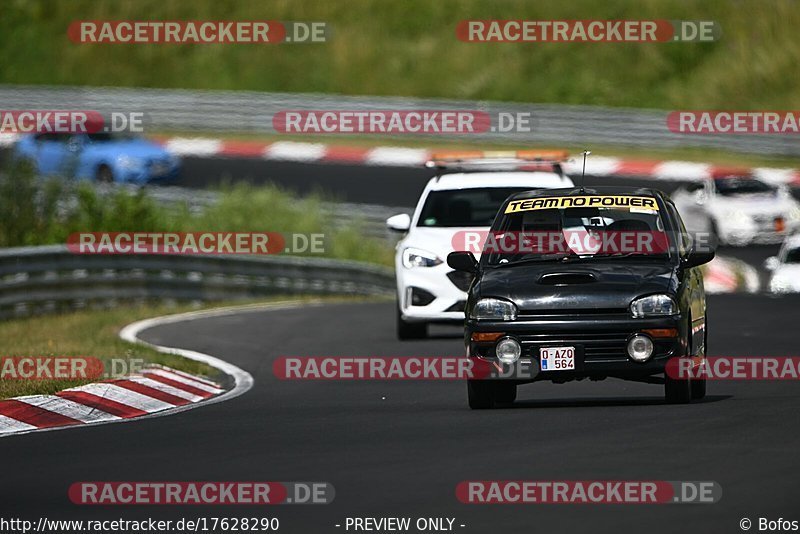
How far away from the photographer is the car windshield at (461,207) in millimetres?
19203

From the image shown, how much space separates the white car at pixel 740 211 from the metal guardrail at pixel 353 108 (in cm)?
Result: 760


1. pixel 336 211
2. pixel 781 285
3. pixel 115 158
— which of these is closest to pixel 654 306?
pixel 781 285

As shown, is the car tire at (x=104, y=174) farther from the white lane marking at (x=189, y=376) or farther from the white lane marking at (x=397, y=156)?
the white lane marking at (x=189, y=376)

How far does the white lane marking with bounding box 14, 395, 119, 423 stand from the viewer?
43.4 feet

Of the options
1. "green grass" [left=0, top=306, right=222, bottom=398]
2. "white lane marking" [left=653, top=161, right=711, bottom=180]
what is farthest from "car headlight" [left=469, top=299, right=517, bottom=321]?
"white lane marking" [left=653, top=161, right=711, bottom=180]

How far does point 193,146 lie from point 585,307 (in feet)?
110

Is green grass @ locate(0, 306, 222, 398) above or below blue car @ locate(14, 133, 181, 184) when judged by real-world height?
below

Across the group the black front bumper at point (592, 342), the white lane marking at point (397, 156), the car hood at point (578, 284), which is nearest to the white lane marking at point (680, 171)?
the white lane marking at point (397, 156)

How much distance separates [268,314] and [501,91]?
27638 mm

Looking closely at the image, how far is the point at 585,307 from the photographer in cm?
1230

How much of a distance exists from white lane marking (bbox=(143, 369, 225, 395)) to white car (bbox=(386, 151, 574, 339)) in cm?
375

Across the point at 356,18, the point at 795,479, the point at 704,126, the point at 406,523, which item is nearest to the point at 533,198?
the point at 795,479

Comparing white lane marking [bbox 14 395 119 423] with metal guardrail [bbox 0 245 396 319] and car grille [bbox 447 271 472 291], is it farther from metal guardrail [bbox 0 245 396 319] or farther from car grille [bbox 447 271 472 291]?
metal guardrail [bbox 0 245 396 319]

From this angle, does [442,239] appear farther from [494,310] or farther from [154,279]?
[154,279]
